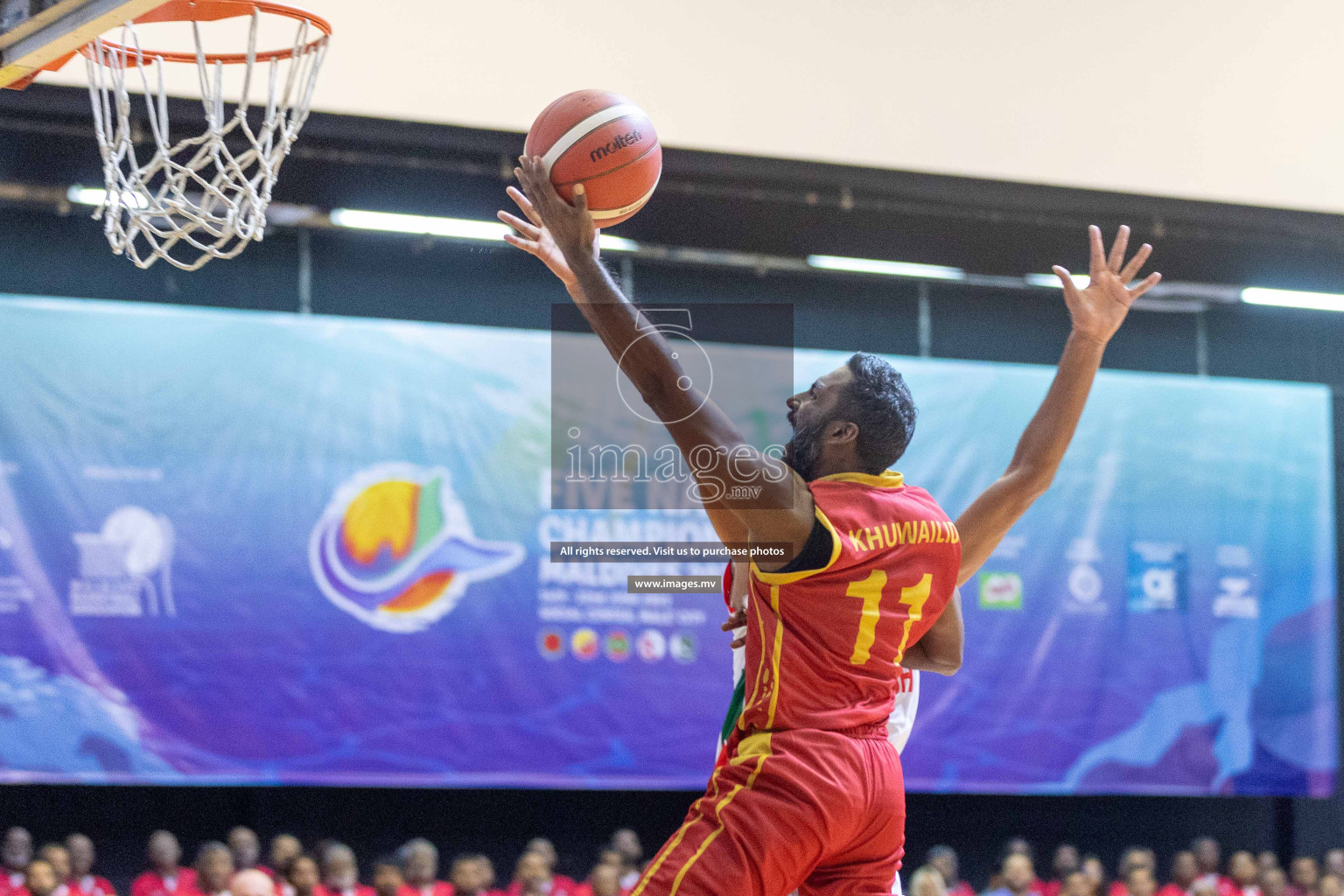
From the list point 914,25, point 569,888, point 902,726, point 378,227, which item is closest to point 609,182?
point 902,726

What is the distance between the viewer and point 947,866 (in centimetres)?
729

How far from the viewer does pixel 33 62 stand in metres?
2.89

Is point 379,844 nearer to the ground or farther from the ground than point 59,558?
nearer to the ground

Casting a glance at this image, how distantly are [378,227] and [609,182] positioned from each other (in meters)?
4.75

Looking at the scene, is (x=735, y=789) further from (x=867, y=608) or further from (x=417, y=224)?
(x=417, y=224)

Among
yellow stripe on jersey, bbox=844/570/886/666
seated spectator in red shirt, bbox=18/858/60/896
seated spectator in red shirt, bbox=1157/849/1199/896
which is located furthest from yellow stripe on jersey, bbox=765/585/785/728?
seated spectator in red shirt, bbox=1157/849/1199/896

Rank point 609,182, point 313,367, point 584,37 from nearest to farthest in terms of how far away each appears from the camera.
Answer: point 609,182, point 584,37, point 313,367

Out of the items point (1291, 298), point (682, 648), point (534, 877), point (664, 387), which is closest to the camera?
point (664, 387)

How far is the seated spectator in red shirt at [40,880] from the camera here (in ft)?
20.1

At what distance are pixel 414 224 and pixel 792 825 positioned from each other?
219 inches

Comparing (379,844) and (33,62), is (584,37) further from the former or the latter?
(379,844)

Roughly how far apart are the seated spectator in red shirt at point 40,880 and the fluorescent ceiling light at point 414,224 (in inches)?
138

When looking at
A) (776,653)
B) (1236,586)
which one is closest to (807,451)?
(776,653)

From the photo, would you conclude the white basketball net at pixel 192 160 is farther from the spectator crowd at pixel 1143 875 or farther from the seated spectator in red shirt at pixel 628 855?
the spectator crowd at pixel 1143 875
